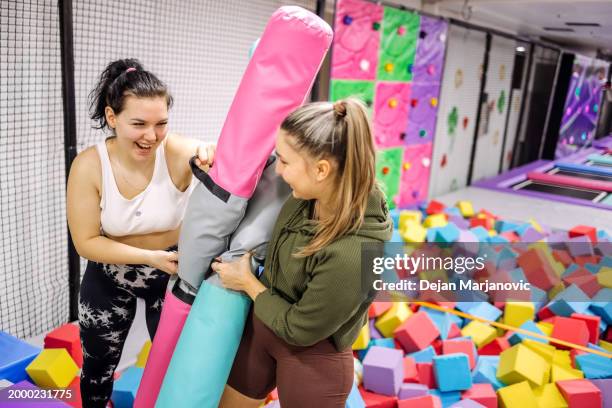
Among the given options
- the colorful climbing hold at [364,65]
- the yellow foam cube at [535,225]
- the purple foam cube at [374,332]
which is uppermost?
the colorful climbing hold at [364,65]

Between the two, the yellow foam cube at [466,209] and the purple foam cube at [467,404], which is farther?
the yellow foam cube at [466,209]

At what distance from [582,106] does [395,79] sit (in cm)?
144

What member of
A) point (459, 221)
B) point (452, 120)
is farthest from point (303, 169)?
point (452, 120)

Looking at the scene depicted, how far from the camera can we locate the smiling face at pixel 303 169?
1034mm

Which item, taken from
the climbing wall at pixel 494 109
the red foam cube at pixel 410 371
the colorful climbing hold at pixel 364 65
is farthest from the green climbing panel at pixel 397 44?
the red foam cube at pixel 410 371

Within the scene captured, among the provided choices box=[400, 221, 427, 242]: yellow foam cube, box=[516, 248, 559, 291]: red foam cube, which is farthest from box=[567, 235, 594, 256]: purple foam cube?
box=[400, 221, 427, 242]: yellow foam cube

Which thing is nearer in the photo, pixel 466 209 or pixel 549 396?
pixel 549 396

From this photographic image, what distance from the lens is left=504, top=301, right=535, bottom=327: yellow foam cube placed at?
2.70m

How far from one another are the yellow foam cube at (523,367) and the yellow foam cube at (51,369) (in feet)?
5.81

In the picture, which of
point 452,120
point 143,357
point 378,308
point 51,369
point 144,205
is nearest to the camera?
point 144,205

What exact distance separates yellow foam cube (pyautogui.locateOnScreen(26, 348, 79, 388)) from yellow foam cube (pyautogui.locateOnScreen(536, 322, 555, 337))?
223cm

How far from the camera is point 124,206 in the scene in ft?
4.52

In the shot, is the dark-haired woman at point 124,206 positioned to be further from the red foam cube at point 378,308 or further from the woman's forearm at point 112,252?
the red foam cube at point 378,308

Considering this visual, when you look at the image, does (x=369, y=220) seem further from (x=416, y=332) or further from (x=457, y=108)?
(x=457, y=108)
